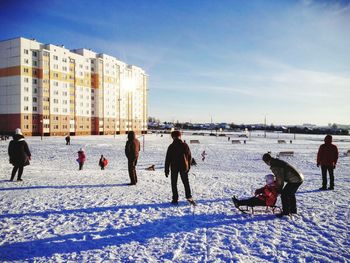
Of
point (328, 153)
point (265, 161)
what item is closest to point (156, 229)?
point (265, 161)

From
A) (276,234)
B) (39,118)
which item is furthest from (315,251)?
(39,118)

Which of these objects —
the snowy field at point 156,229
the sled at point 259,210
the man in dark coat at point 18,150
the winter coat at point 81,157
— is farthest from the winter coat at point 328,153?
the winter coat at point 81,157

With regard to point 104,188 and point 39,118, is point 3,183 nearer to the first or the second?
point 104,188

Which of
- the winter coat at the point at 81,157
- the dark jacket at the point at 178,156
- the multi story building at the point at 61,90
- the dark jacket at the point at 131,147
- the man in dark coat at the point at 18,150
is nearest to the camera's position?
the dark jacket at the point at 178,156

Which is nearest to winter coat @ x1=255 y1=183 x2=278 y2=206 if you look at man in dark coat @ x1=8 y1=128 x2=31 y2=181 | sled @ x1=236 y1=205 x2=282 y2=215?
sled @ x1=236 y1=205 x2=282 y2=215

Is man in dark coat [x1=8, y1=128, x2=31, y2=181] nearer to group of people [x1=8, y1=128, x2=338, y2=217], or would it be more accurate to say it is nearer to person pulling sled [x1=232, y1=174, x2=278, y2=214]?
group of people [x1=8, y1=128, x2=338, y2=217]

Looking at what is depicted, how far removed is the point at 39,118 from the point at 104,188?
64.2 meters

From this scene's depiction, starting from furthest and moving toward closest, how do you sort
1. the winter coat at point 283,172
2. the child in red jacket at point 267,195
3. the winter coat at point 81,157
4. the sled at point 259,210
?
the winter coat at point 81,157 → the sled at point 259,210 → the child in red jacket at point 267,195 → the winter coat at point 283,172

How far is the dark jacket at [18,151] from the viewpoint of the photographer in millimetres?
9352

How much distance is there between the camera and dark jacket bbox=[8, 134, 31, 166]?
9.35 meters

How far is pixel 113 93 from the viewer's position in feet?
291

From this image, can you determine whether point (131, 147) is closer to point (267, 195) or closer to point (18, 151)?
point (18, 151)

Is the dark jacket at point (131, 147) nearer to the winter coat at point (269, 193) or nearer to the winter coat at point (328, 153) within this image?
the winter coat at point (269, 193)

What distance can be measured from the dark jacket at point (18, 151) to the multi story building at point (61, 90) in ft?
190
